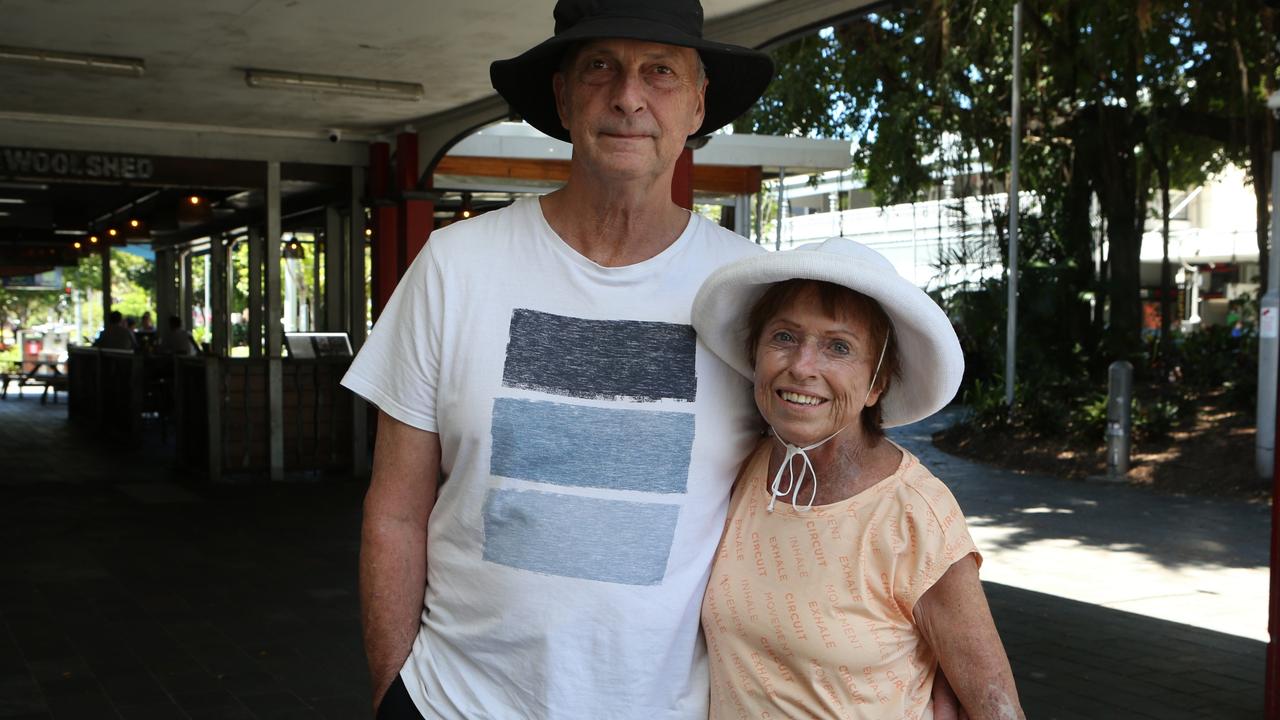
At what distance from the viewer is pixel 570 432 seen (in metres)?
1.87

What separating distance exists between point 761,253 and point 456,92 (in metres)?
8.23

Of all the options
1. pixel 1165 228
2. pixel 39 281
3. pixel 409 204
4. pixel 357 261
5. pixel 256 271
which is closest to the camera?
pixel 409 204

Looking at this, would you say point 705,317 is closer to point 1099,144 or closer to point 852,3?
point 852,3

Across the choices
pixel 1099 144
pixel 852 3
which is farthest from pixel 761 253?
pixel 1099 144

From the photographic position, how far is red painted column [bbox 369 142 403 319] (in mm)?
12062

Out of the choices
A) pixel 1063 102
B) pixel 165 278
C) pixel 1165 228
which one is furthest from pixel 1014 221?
pixel 165 278

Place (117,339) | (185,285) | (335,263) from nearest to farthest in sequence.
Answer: (335,263) → (117,339) → (185,285)

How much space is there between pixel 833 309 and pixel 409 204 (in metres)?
10.2

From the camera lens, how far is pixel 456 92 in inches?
386

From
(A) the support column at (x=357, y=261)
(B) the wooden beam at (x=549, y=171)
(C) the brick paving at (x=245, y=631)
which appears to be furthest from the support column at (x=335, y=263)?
(C) the brick paving at (x=245, y=631)

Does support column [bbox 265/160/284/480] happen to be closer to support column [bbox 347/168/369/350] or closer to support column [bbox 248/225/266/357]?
support column [bbox 347/168/369/350]

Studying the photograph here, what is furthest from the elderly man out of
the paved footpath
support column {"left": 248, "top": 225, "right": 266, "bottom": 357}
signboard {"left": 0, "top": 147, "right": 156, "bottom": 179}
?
support column {"left": 248, "top": 225, "right": 266, "bottom": 357}

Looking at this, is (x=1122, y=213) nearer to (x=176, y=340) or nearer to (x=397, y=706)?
(x=176, y=340)

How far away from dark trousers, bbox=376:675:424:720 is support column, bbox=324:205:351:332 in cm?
1415
